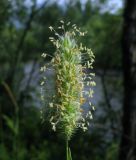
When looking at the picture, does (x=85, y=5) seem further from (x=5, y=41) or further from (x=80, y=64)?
(x=80, y=64)

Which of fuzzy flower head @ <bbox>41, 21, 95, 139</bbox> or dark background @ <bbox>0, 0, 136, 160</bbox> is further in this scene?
dark background @ <bbox>0, 0, 136, 160</bbox>

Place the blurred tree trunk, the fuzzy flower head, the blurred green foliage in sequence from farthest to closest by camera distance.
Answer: the blurred green foliage
the blurred tree trunk
the fuzzy flower head

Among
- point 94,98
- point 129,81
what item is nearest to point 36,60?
point 94,98

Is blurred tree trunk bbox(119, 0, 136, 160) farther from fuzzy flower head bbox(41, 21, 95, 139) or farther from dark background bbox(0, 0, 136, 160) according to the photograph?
fuzzy flower head bbox(41, 21, 95, 139)

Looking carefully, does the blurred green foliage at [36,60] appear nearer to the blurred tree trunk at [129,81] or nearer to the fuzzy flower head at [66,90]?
the blurred tree trunk at [129,81]

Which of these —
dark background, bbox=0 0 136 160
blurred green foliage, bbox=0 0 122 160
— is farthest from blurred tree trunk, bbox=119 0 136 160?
blurred green foliage, bbox=0 0 122 160

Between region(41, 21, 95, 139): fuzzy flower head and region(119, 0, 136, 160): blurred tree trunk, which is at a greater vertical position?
region(119, 0, 136, 160): blurred tree trunk

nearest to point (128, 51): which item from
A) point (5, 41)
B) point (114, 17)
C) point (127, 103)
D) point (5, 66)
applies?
point (127, 103)
